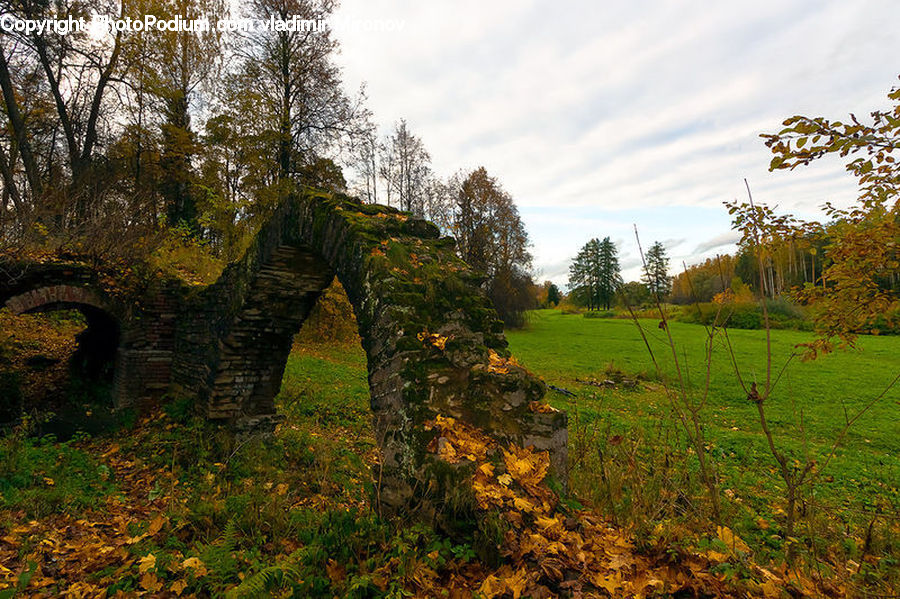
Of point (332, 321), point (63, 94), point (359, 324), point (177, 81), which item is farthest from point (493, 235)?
point (359, 324)

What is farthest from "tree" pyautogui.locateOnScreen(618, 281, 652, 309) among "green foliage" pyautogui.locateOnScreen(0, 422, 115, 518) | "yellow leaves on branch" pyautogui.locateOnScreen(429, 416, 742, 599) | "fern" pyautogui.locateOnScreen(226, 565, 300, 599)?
"green foliage" pyautogui.locateOnScreen(0, 422, 115, 518)

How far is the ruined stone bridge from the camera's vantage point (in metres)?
3.45

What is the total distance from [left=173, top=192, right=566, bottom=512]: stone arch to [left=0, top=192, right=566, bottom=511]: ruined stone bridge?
0.04 ft

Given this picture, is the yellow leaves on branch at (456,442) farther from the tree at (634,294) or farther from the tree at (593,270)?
the tree at (593,270)

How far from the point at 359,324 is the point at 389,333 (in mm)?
708

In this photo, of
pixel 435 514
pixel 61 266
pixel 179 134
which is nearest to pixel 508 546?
pixel 435 514

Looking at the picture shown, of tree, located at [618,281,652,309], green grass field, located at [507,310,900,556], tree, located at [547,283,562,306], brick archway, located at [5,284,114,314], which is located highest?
tree, located at [547,283,562,306]

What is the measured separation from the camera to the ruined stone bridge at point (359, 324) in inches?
136

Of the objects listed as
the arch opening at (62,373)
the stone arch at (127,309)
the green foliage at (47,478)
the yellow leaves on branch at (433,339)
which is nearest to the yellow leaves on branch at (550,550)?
the yellow leaves on branch at (433,339)

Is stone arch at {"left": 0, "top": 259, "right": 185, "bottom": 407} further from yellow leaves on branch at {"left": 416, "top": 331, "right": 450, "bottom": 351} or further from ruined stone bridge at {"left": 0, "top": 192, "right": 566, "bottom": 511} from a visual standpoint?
yellow leaves on branch at {"left": 416, "top": 331, "right": 450, "bottom": 351}

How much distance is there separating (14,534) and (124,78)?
56.2 feet

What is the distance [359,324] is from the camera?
4.55 metres

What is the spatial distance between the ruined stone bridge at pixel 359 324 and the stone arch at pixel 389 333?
0.01 m

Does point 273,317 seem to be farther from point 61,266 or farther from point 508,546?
point 508,546
